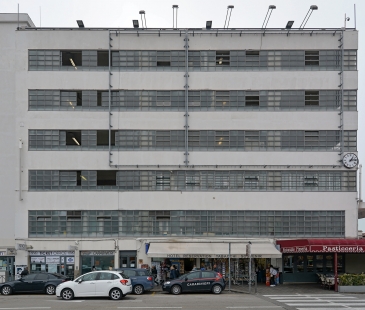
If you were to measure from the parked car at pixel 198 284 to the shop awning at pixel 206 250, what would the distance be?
5585mm

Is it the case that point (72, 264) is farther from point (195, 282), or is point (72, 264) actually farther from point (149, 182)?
point (195, 282)

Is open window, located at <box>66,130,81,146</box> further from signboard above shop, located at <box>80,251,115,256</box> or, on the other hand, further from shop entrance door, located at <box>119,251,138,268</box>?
shop entrance door, located at <box>119,251,138,268</box>

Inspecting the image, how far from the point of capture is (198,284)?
33188 mm

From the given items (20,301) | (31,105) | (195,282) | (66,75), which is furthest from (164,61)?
(20,301)

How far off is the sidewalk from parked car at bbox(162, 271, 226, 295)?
87.3 inches

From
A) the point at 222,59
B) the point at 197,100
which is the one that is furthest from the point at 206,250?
the point at 222,59

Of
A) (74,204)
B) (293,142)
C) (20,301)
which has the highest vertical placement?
(293,142)

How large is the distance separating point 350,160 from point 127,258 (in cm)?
1717

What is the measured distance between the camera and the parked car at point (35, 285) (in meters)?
33.5

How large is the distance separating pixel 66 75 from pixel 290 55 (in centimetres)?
1607

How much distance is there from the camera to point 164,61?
43.1 metres

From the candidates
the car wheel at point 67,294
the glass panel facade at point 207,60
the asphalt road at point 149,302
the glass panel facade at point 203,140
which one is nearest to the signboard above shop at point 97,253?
the glass panel facade at point 203,140

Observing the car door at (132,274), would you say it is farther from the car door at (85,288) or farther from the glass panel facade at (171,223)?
the glass panel facade at (171,223)

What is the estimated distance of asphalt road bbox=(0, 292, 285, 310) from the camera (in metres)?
25.9
